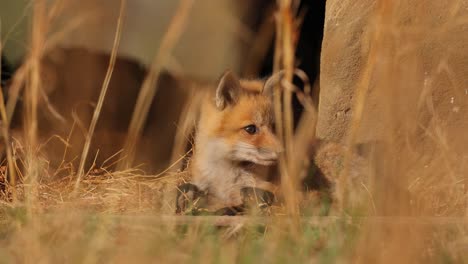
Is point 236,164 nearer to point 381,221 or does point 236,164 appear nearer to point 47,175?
point 47,175

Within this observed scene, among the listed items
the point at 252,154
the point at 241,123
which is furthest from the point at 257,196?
the point at 241,123

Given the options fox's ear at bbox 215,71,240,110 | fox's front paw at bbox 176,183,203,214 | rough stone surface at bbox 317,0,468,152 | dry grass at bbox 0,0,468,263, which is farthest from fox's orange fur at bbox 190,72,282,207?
dry grass at bbox 0,0,468,263

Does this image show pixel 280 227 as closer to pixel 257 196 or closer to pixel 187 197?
pixel 257 196

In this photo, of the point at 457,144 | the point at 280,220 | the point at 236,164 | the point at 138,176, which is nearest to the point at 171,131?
the point at 138,176

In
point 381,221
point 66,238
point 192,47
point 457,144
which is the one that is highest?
point 192,47

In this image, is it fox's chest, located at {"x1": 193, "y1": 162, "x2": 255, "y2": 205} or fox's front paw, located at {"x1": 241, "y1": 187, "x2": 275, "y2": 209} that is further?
fox's chest, located at {"x1": 193, "y1": 162, "x2": 255, "y2": 205}

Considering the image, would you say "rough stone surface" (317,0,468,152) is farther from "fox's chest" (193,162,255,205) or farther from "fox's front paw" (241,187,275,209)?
"fox's chest" (193,162,255,205)

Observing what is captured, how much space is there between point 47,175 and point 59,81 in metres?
0.73

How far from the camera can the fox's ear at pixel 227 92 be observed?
207 inches

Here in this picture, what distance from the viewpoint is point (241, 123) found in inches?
208

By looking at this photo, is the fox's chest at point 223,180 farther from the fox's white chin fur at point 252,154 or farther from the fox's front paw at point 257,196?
the fox's front paw at point 257,196

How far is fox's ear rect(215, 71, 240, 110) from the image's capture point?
5266 mm

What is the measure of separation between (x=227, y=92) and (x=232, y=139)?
13.1 inches

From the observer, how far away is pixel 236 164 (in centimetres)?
538
